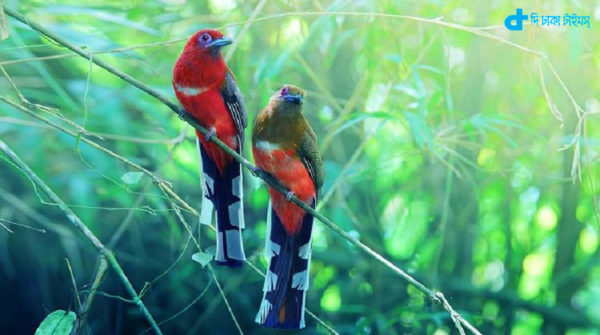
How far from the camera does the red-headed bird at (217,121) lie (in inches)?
61.3

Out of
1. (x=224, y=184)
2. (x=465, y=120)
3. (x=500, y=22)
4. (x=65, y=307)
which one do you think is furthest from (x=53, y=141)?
(x=500, y=22)

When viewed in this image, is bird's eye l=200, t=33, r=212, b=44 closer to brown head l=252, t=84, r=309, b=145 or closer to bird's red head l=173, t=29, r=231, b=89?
bird's red head l=173, t=29, r=231, b=89

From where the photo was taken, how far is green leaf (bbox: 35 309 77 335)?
136cm

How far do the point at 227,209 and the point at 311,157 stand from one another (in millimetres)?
199

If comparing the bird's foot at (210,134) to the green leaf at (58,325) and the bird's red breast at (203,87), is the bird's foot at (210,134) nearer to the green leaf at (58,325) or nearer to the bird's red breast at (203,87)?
the bird's red breast at (203,87)

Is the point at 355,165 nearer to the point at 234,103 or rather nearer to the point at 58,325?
the point at 234,103

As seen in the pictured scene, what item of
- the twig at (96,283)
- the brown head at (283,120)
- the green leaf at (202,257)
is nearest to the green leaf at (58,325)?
the twig at (96,283)

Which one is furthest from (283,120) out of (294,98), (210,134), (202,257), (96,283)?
(96,283)

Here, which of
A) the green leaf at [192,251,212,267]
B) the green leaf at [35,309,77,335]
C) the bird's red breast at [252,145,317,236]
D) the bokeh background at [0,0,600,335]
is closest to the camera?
the green leaf at [35,309,77,335]

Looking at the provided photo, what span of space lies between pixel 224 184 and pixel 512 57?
0.89m

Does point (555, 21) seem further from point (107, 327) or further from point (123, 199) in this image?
point (107, 327)

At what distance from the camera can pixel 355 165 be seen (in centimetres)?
206

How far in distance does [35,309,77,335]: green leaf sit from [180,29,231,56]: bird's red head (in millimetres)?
551

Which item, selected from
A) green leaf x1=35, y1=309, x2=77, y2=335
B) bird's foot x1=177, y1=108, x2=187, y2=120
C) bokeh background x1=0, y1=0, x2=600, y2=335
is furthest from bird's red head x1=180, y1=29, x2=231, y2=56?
green leaf x1=35, y1=309, x2=77, y2=335
